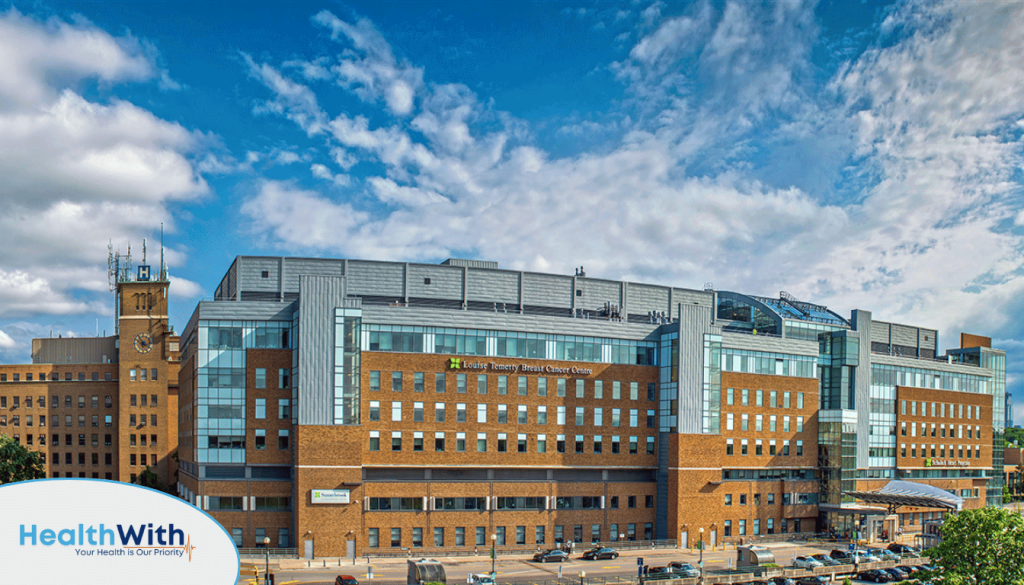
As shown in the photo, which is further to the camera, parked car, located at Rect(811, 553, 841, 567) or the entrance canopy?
the entrance canopy

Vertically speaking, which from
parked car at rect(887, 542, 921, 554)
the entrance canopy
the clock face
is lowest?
parked car at rect(887, 542, 921, 554)

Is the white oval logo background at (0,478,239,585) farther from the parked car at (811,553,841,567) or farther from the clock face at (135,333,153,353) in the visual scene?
the clock face at (135,333,153,353)

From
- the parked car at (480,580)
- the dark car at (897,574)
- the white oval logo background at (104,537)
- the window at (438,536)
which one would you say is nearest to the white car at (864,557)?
the dark car at (897,574)

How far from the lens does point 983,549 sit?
47.5 metres

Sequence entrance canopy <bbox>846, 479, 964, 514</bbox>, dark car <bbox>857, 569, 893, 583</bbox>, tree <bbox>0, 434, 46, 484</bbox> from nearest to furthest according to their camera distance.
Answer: dark car <bbox>857, 569, 893, 583</bbox>, tree <bbox>0, 434, 46, 484</bbox>, entrance canopy <bbox>846, 479, 964, 514</bbox>

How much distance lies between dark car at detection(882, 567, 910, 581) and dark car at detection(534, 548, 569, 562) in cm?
3007

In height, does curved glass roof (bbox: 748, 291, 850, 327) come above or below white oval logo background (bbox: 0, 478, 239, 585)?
above

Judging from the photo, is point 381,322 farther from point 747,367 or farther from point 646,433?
point 747,367

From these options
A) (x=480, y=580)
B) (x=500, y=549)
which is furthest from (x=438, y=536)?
(x=480, y=580)

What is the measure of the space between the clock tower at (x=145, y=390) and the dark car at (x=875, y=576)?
307 ft

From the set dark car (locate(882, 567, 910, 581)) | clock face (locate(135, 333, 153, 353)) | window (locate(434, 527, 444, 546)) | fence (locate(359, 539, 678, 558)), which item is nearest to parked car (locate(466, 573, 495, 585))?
fence (locate(359, 539, 678, 558))

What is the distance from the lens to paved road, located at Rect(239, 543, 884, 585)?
63.3m

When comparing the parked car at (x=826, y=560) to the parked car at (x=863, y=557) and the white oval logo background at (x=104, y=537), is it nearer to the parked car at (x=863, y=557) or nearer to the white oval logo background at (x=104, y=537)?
the parked car at (x=863, y=557)

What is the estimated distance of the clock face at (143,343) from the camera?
11712 centimetres
